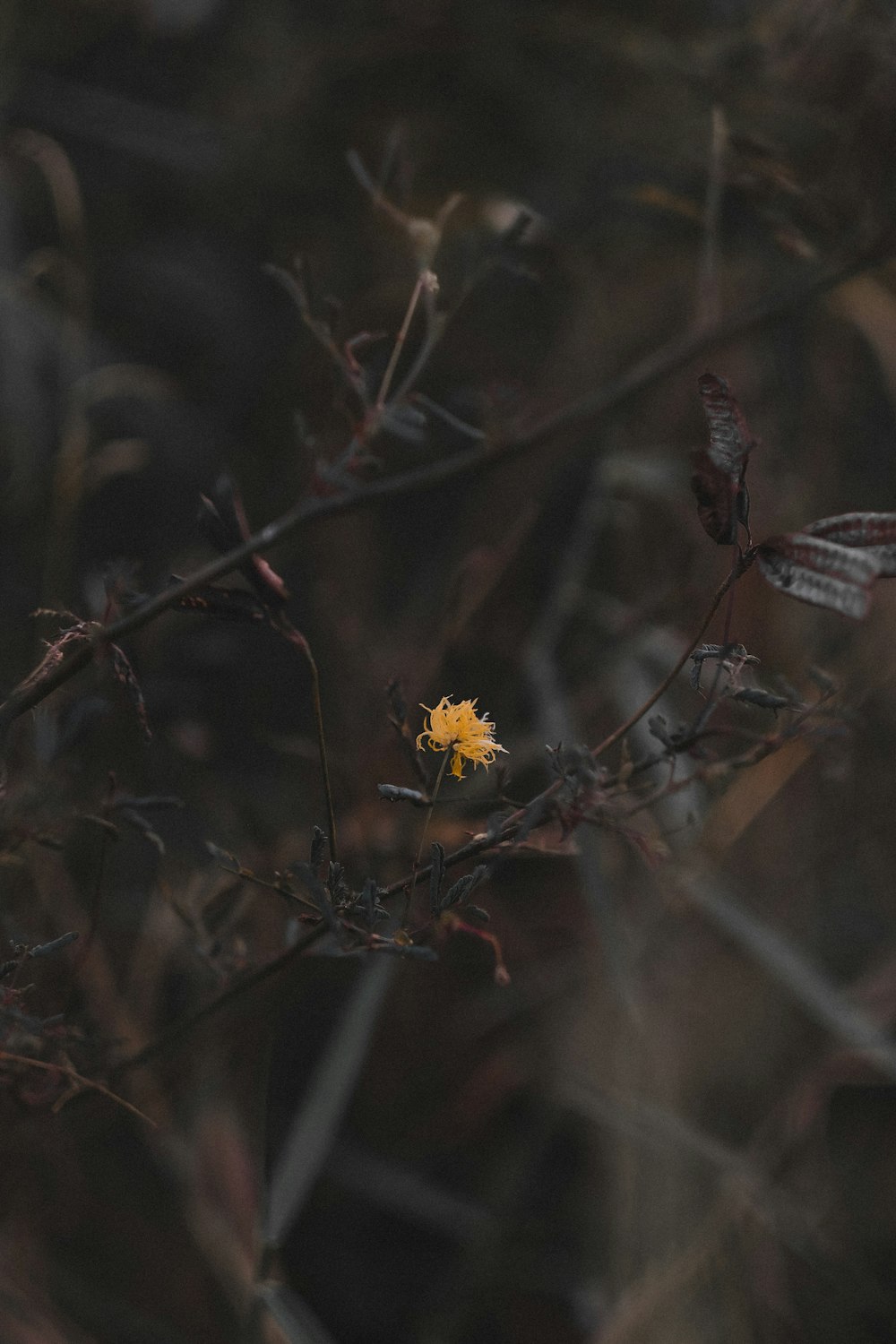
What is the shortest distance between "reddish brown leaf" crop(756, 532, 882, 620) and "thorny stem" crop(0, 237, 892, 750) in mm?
94

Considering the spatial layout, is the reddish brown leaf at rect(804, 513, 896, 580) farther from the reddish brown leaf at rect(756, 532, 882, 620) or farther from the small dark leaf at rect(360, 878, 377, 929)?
the small dark leaf at rect(360, 878, 377, 929)

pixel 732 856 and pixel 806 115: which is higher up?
pixel 806 115

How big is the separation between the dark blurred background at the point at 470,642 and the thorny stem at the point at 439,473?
0.02 meters

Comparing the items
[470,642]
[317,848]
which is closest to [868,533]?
[317,848]

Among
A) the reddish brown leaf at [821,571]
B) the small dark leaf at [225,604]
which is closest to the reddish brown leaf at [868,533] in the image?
the reddish brown leaf at [821,571]

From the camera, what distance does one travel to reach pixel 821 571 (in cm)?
19

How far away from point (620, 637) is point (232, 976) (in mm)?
317

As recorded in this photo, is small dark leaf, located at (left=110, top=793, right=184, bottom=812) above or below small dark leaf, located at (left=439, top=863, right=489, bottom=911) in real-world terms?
below

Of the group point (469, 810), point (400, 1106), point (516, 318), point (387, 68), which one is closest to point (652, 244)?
point (516, 318)

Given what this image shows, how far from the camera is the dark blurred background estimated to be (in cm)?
49

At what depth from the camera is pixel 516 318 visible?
737mm

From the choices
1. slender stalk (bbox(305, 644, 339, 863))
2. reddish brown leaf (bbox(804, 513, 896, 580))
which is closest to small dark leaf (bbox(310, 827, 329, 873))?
slender stalk (bbox(305, 644, 339, 863))

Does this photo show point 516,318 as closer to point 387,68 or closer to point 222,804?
point 387,68

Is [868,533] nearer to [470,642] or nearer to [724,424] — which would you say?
[724,424]
